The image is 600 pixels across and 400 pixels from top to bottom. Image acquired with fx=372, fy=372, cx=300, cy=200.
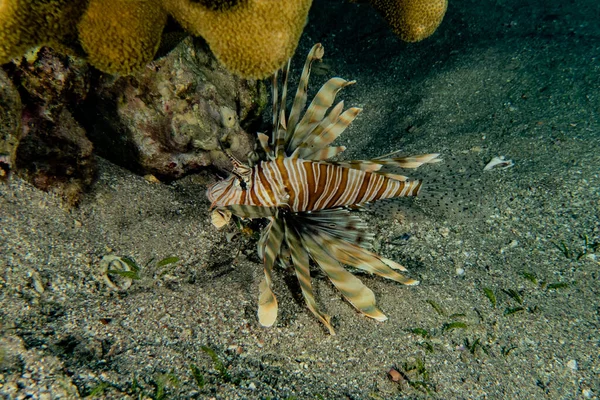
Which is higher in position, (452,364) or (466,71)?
(466,71)

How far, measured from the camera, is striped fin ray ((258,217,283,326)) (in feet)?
7.90

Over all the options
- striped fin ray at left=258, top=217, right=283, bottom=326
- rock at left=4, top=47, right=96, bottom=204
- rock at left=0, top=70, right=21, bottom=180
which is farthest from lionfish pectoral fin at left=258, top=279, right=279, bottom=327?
rock at left=0, top=70, right=21, bottom=180

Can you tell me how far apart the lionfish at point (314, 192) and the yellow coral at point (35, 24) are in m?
1.37

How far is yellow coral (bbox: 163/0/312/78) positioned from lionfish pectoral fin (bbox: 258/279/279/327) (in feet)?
4.54

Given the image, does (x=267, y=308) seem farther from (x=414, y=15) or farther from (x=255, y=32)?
(x=414, y=15)

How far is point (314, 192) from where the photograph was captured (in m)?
3.23

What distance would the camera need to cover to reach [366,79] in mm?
6219

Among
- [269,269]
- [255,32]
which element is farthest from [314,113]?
[269,269]

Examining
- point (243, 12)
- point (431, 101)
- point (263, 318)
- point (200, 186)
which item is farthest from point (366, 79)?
point (263, 318)

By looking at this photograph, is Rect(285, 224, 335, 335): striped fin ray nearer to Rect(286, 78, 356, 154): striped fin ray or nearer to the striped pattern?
the striped pattern

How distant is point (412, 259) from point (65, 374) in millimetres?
2762

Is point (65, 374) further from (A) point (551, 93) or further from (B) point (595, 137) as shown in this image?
(A) point (551, 93)

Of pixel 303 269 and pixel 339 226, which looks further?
pixel 339 226

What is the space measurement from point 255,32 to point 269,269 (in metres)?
1.50
